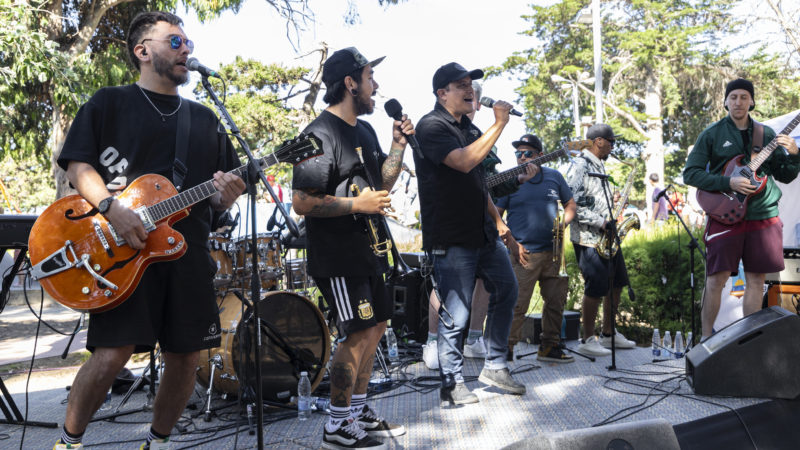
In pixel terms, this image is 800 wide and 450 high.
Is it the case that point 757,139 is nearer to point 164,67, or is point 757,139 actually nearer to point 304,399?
point 304,399

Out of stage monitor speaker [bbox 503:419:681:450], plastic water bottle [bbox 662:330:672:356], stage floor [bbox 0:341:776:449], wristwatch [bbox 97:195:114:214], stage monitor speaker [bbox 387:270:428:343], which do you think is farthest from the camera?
stage monitor speaker [bbox 387:270:428:343]

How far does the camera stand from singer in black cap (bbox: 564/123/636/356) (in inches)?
239

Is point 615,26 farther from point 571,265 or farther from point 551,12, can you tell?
point 571,265

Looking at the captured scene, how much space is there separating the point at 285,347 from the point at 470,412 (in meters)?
1.42

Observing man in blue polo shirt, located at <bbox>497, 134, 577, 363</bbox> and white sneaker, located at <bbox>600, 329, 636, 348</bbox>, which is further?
white sneaker, located at <bbox>600, 329, 636, 348</bbox>

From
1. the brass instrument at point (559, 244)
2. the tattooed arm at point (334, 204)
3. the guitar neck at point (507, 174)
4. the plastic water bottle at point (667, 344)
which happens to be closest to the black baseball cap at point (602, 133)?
the brass instrument at point (559, 244)

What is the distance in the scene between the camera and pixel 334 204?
10.6 ft

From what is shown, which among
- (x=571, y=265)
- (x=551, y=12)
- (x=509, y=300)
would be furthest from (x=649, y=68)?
(x=509, y=300)

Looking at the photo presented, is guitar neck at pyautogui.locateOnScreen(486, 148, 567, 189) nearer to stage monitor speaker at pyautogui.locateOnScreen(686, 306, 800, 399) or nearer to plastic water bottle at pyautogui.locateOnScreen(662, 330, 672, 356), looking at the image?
stage monitor speaker at pyautogui.locateOnScreen(686, 306, 800, 399)

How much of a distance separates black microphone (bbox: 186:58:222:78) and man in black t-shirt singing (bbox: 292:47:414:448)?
2.01ft

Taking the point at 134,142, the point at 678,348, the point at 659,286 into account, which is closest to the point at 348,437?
the point at 134,142

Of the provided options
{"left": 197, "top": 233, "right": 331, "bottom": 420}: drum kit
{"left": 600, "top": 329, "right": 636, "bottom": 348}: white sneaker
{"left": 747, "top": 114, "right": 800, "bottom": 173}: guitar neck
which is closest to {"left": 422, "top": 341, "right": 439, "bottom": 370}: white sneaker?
{"left": 197, "top": 233, "right": 331, "bottom": 420}: drum kit

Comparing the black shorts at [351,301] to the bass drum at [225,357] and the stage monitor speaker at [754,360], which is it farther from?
the stage monitor speaker at [754,360]

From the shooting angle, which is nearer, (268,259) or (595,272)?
(268,259)
